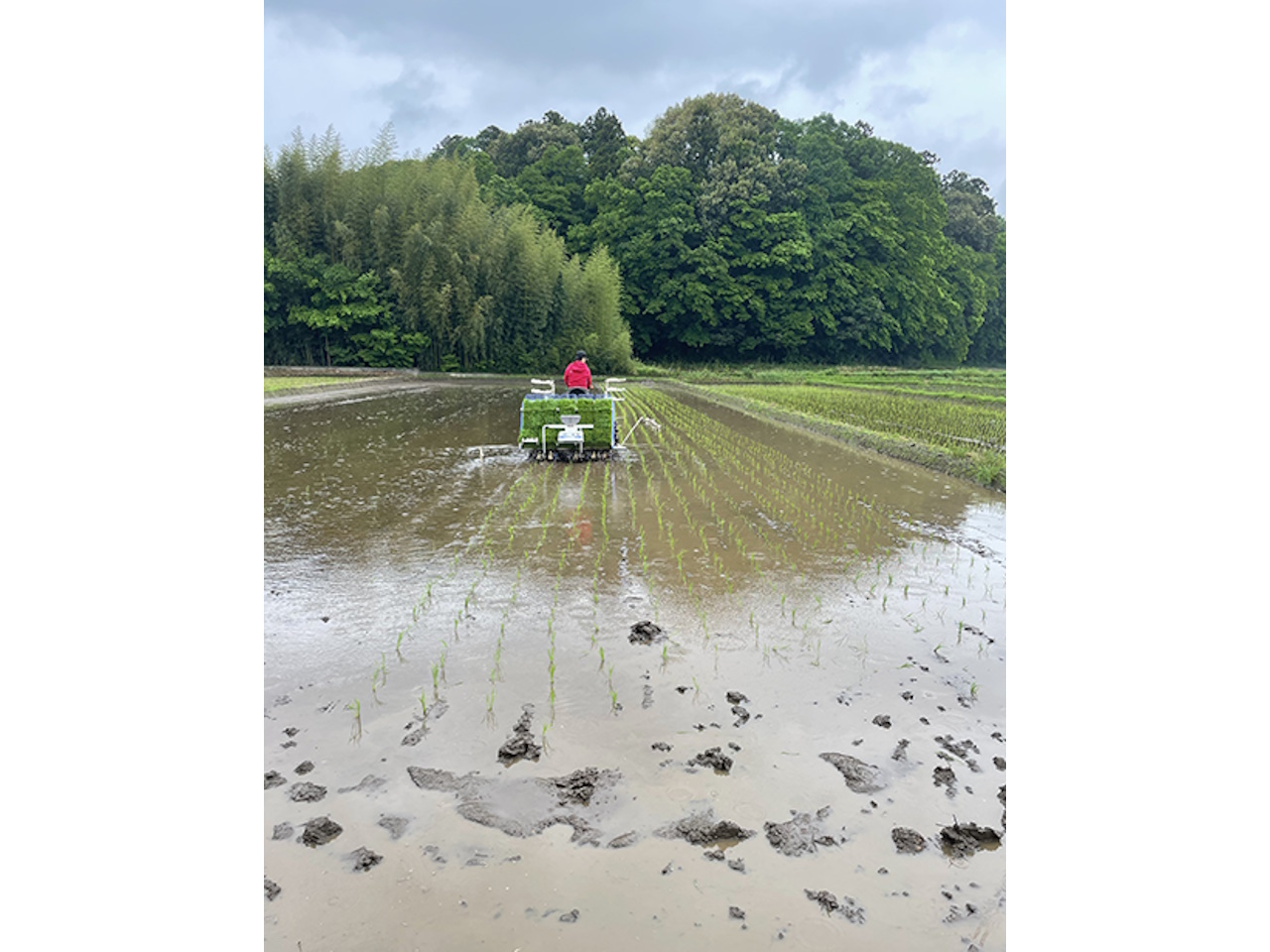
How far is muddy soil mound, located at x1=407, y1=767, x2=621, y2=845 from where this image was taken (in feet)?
6.65

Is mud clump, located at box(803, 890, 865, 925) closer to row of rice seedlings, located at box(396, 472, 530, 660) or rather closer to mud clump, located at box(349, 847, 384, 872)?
mud clump, located at box(349, 847, 384, 872)

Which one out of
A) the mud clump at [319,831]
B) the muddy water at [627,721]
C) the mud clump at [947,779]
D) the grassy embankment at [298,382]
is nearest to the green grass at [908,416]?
the muddy water at [627,721]

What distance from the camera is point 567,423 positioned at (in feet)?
25.3

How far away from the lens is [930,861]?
6.35 feet

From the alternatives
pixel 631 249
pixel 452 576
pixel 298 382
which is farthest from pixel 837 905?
pixel 631 249

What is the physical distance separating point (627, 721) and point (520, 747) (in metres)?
0.37

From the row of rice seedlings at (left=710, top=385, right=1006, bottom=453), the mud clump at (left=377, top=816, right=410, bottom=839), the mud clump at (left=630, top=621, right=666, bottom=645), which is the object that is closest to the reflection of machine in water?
the row of rice seedlings at (left=710, top=385, right=1006, bottom=453)

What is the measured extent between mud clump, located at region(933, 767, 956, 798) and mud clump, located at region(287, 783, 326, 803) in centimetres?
171

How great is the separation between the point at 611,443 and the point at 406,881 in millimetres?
6334

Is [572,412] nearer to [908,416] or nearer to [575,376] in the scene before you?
[575,376]

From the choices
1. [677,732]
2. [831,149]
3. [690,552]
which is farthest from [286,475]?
[831,149]

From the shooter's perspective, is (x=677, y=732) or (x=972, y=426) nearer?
(x=677, y=732)

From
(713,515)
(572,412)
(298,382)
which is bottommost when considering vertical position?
(713,515)

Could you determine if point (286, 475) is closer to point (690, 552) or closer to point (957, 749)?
point (690, 552)
